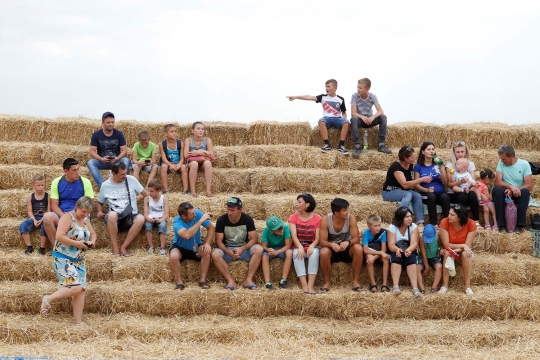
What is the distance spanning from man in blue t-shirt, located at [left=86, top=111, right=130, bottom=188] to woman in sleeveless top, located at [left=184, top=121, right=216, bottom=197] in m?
0.95

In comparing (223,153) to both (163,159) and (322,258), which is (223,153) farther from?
(322,258)

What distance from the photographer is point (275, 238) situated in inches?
305

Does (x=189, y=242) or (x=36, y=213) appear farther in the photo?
(x=36, y=213)

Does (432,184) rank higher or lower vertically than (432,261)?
higher

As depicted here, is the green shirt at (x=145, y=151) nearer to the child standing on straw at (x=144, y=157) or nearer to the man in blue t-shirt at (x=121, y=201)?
the child standing on straw at (x=144, y=157)

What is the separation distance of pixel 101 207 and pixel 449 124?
6.43 metres

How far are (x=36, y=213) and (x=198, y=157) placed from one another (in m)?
2.48

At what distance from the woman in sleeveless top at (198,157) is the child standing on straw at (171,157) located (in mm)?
108

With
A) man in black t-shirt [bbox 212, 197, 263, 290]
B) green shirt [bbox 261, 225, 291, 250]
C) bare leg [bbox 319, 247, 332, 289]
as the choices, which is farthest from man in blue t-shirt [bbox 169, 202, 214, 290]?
bare leg [bbox 319, 247, 332, 289]

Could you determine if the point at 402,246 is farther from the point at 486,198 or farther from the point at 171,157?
the point at 171,157

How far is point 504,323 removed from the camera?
276 inches

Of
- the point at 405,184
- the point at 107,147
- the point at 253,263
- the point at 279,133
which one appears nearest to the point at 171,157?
the point at 107,147

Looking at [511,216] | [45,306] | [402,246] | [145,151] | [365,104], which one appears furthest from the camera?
[365,104]

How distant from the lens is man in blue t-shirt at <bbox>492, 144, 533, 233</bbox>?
8.57m
